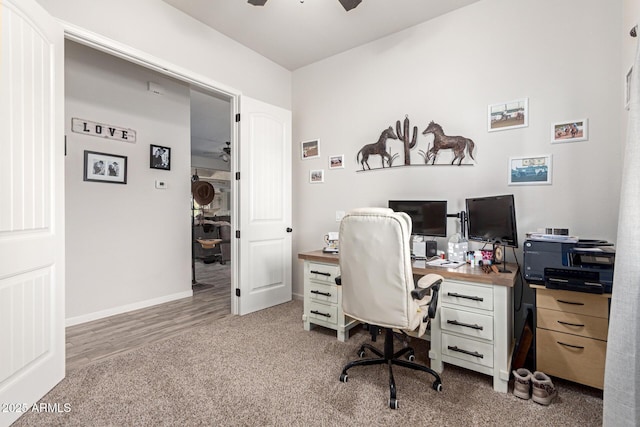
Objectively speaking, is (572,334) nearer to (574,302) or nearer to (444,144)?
(574,302)

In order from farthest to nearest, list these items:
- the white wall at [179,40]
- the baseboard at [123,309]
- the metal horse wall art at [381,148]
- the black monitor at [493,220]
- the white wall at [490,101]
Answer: the metal horse wall art at [381,148], the baseboard at [123,309], the white wall at [179,40], the white wall at [490,101], the black monitor at [493,220]

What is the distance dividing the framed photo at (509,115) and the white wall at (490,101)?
0.14 feet

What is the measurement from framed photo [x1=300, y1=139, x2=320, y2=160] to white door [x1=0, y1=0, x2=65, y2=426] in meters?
2.49

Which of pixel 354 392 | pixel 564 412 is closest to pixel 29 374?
pixel 354 392

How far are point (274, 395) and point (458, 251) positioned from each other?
1751 millimetres

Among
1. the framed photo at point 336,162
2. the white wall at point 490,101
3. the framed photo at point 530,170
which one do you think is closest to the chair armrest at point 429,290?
the white wall at point 490,101

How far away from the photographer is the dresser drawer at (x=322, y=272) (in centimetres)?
276

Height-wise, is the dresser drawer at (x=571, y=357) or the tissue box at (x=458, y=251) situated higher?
the tissue box at (x=458, y=251)

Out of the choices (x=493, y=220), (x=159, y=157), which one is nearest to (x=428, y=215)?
(x=493, y=220)

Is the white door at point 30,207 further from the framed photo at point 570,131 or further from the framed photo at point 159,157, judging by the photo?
the framed photo at point 570,131

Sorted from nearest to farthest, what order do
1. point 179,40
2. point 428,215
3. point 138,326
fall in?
point 428,215
point 179,40
point 138,326

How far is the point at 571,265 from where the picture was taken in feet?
6.08

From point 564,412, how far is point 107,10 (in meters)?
4.19

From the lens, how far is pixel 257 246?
11.5 ft
